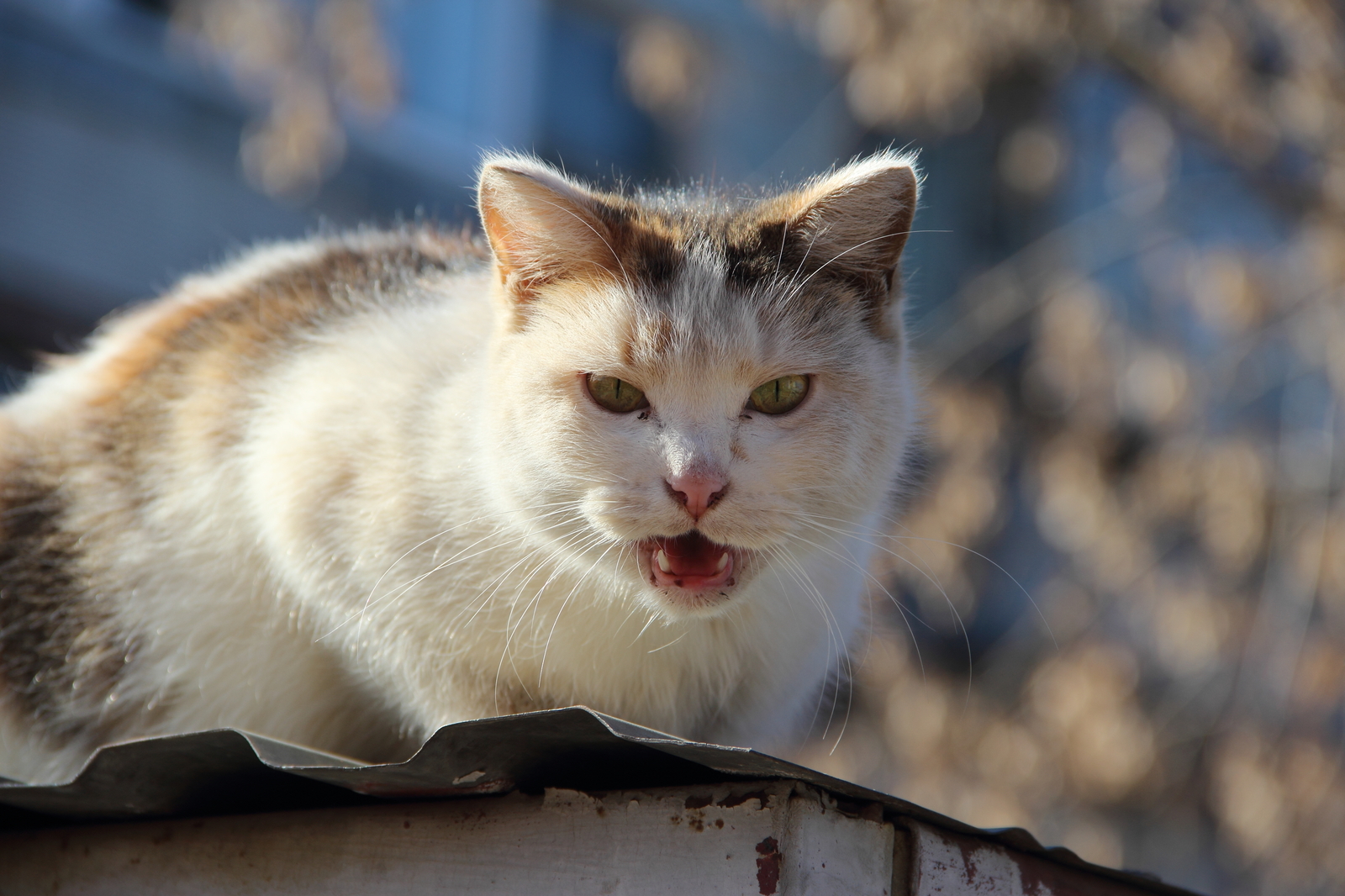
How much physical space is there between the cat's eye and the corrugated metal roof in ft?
1.43

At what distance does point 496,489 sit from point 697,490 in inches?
12.6

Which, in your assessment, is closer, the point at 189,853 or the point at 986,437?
the point at 189,853

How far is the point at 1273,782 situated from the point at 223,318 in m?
3.53

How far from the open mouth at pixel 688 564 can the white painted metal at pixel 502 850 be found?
0.28 m

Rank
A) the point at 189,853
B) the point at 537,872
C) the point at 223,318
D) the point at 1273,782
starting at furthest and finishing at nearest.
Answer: the point at 1273,782 < the point at 223,318 < the point at 189,853 < the point at 537,872

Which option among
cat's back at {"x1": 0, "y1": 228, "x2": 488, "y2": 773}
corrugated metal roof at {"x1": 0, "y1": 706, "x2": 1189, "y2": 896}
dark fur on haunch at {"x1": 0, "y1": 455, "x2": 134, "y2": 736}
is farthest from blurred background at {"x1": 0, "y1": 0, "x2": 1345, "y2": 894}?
corrugated metal roof at {"x1": 0, "y1": 706, "x2": 1189, "y2": 896}

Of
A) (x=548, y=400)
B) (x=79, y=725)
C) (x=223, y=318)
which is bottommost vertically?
(x=79, y=725)

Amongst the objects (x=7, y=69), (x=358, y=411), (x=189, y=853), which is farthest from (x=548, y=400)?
(x=7, y=69)

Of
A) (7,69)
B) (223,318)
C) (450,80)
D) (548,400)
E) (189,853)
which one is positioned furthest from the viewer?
(450,80)

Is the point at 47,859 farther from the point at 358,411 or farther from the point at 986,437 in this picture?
the point at 986,437

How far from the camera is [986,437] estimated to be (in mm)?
4559

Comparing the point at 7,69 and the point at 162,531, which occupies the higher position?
the point at 7,69

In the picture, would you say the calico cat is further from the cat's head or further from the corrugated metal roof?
the corrugated metal roof

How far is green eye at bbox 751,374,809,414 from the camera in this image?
4.83ft
